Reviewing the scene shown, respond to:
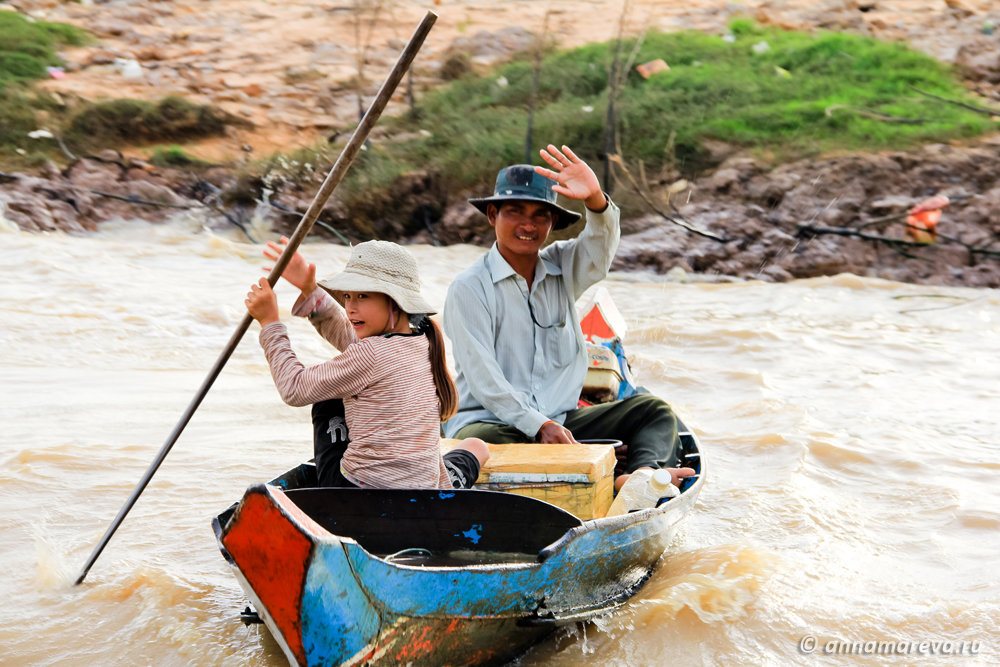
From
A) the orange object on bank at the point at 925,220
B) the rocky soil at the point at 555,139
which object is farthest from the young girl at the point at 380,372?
the orange object on bank at the point at 925,220

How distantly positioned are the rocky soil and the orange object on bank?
11 centimetres

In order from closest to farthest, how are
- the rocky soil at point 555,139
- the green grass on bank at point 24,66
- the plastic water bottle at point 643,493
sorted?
the plastic water bottle at point 643,493
the rocky soil at point 555,139
the green grass on bank at point 24,66

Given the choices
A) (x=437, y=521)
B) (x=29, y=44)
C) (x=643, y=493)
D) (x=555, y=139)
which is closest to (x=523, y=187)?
(x=643, y=493)

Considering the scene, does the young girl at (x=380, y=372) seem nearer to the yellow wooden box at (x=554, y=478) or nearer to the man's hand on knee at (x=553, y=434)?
the yellow wooden box at (x=554, y=478)

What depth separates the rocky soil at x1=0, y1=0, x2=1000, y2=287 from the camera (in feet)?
36.3

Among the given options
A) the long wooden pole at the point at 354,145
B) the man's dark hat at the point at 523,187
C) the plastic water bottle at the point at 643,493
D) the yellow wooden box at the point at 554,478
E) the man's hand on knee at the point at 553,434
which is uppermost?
the long wooden pole at the point at 354,145

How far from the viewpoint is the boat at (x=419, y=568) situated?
2.24 metres

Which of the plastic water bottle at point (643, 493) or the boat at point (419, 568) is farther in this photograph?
the plastic water bottle at point (643, 493)

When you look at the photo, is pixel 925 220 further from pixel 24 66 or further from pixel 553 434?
pixel 24 66

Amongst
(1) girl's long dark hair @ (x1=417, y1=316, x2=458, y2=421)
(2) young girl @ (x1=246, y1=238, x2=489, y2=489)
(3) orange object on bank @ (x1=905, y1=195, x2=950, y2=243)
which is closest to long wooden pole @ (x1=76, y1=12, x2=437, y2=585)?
(2) young girl @ (x1=246, y1=238, x2=489, y2=489)

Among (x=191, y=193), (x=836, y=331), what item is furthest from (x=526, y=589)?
(x=191, y=193)

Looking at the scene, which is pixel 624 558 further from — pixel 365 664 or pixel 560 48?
pixel 560 48

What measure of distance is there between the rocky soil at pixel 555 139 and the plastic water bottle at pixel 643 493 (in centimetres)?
803

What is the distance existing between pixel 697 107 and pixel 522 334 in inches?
386
